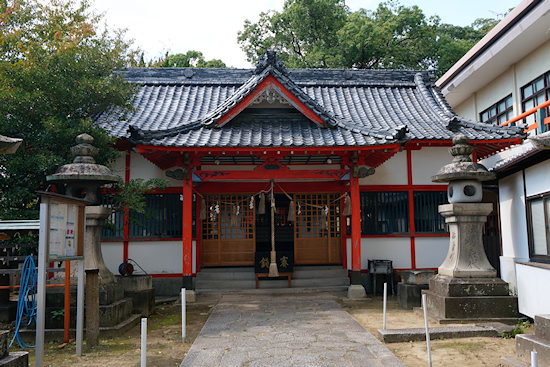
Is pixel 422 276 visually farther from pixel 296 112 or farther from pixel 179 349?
pixel 179 349

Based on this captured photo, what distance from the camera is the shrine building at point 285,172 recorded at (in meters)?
11.1

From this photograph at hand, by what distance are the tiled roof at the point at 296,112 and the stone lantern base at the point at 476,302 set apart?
3679mm

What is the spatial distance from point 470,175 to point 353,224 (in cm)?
347

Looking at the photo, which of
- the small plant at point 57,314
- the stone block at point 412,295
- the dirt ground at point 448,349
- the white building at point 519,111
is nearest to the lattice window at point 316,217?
the stone block at point 412,295

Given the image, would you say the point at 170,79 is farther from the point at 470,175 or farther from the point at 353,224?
the point at 470,175

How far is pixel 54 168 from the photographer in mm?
8273

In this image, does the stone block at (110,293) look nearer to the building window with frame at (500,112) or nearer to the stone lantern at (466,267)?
the stone lantern at (466,267)

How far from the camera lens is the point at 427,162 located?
1304 centimetres

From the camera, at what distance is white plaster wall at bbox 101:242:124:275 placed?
39.8ft

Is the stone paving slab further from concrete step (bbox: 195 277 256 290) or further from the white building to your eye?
the white building

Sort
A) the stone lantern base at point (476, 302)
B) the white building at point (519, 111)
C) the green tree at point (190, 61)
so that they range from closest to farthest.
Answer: the white building at point (519, 111) < the stone lantern base at point (476, 302) < the green tree at point (190, 61)

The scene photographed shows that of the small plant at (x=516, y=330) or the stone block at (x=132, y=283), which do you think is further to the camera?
the stone block at (x=132, y=283)

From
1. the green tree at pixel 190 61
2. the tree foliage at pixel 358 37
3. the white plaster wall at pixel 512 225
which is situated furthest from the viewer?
the green tree at pixel 190 61

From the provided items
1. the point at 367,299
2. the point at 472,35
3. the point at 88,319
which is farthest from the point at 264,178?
the point at 472,35
